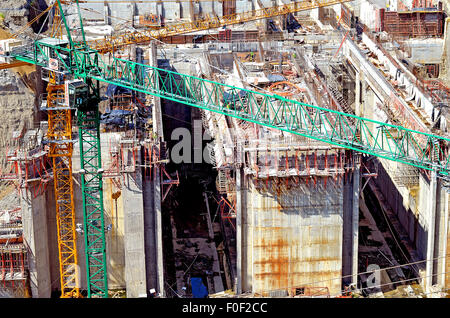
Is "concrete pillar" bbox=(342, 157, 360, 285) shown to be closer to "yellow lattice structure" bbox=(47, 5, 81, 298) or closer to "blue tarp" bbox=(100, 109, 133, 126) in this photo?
"blue tarp" bbox=(100, 109, 133, 126)

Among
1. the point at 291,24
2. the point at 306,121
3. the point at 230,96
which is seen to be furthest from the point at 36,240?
the point at 291,24

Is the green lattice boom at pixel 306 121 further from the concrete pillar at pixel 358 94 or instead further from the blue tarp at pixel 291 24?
the blue tarp at pixel 291 24

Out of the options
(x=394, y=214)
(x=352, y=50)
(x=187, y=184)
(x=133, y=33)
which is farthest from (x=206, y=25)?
(x=394, y=214)

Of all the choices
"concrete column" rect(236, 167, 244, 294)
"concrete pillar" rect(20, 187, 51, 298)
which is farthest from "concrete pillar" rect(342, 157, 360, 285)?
"concrete pillar" rect(20, 187, 51, 298)

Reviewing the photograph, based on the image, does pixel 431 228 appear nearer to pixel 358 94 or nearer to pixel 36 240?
pixel 36 240

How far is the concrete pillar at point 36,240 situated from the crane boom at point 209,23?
38743 mm

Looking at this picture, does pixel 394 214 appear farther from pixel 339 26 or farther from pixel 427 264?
pixel 339 26

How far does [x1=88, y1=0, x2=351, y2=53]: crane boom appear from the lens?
297 ft

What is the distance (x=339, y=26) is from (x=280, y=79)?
2798cm

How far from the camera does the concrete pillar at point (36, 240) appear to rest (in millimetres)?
51969

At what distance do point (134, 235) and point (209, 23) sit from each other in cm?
4779

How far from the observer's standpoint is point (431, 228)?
180 ft

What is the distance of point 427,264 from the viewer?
5578 cm

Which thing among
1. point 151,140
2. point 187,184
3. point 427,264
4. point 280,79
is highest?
point 280,79
